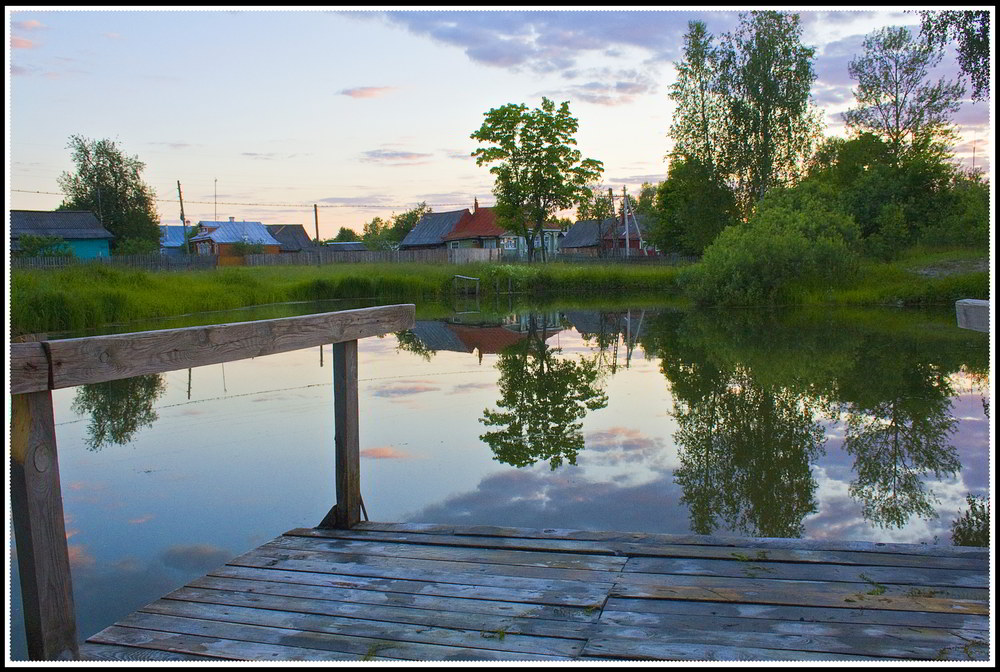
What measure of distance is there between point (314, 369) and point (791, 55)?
32033 millimetres

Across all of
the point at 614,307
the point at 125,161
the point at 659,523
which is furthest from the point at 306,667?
the point at 125,161

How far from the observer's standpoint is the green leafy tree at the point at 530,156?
4825 centimetres

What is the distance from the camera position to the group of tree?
28906 mm

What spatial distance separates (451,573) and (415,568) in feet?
0.62

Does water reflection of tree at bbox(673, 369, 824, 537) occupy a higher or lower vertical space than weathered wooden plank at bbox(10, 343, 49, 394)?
lower

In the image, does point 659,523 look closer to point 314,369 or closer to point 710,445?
point 710,445

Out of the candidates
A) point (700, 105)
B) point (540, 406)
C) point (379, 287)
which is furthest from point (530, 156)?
point (540, 406)

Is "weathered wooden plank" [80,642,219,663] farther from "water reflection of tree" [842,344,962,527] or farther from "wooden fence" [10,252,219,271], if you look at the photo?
"wooden fence" [10,252,219,271]

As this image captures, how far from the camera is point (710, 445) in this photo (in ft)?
24.8

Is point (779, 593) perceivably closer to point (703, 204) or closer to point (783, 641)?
point (783, 641)

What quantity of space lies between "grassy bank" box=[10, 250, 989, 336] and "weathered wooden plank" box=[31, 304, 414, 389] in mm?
14476

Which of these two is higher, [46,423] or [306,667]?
[46,423]

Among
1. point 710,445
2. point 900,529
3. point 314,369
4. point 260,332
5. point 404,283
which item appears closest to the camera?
point 260,332

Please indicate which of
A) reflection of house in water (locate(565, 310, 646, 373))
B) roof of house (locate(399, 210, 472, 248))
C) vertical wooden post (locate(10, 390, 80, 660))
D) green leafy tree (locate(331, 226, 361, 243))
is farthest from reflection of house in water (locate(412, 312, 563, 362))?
green leafy tree (locate(331, 226, 361, 243))
